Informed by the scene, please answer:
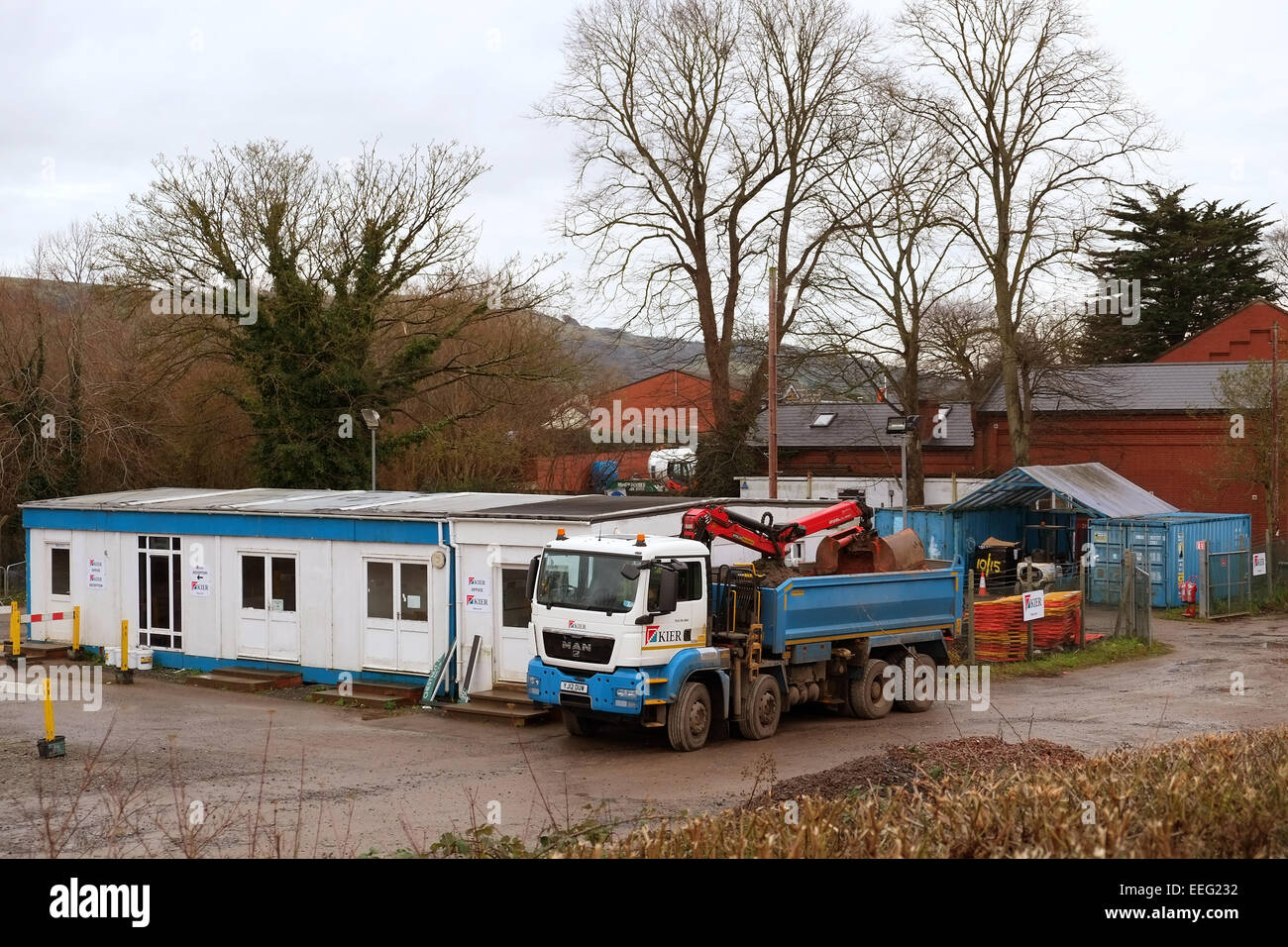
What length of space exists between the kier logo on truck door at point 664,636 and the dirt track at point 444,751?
1352 millimetres

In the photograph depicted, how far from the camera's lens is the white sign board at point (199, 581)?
2250cm

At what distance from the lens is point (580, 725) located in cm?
1664

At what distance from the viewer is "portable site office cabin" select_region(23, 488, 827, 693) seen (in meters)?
19.1

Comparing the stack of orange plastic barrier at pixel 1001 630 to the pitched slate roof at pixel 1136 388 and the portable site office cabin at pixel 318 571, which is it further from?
the pitched slate roof at pixel 1136 388

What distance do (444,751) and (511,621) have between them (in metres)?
3.28

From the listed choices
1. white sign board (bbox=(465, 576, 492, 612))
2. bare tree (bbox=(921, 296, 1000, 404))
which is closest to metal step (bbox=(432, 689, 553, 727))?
white sign board (bbox=(465, 576, 492, 612))

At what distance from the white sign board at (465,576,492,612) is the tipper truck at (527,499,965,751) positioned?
2.52 metres

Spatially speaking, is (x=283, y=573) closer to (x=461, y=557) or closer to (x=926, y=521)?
(x=461, y=557)

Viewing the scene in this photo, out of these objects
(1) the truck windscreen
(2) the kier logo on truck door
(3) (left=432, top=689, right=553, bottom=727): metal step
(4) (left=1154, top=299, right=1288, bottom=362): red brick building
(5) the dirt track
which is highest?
(4) (left=1154, top=299, right=1288, bottom=362): red brick building

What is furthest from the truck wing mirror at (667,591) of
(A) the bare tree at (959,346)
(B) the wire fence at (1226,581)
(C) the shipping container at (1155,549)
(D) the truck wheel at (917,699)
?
(A) the bare tree at (959,346)

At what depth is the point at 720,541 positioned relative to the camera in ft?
62.4

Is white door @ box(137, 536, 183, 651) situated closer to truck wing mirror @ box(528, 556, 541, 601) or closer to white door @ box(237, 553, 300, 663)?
white door @ box(237, 553, 300, 663)

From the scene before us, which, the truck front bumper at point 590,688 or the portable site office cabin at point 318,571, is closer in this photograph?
the truck front bumper at point 590,688

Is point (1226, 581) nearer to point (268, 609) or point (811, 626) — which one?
point (811, 626)
